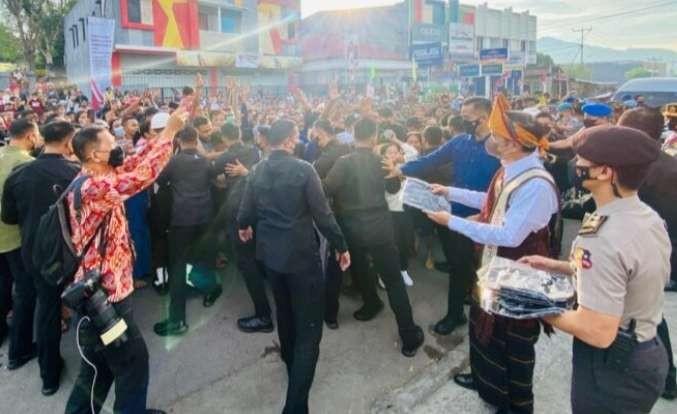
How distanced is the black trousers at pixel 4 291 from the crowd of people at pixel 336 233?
1 centimetres

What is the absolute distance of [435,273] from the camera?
19.3ft

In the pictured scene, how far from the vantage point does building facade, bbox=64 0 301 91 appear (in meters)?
25.2

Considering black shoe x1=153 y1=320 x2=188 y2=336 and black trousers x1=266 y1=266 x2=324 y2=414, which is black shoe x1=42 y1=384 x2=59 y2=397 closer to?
black shoe x1=153 y1=320 x2=188 y2=336

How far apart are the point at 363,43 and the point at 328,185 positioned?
34976 mm

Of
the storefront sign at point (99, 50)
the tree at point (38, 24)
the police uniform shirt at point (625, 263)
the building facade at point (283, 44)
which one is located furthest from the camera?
the tree at point (38, 24)

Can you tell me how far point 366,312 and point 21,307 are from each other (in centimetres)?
305

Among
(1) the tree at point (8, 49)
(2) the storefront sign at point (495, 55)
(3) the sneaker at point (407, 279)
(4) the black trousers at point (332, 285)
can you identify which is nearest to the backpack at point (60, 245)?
(4) the black trousers at point (332, 285)

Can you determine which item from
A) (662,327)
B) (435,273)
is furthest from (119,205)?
(435,273)

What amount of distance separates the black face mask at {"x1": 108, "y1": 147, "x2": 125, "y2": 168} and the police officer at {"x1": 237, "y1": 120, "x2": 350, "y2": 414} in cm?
93

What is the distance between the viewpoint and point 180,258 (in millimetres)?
4484

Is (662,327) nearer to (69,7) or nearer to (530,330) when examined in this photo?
(530,330)

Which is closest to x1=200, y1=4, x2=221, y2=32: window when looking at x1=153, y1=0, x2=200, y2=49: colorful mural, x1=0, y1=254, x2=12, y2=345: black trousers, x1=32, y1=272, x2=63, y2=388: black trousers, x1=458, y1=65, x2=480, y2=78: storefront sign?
x1=153, y1=0, x2=200, y2=49: colorful mural

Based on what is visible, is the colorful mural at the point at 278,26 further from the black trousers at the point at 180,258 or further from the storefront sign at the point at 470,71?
the black trousers at the point at 180,258

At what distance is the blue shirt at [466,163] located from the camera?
384 centimetres
